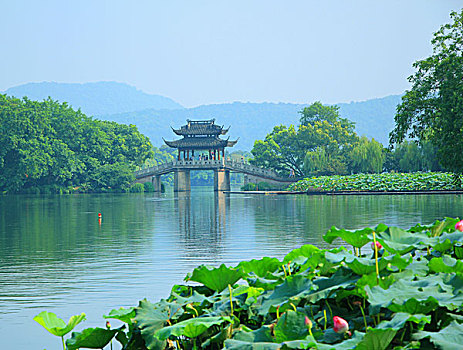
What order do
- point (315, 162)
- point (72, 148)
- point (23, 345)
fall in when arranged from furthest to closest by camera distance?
point (72, 148), point (315, 162), point (23, 345)

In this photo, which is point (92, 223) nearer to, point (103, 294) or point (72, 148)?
point (103, 294)

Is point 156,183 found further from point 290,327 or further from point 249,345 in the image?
point 249,345

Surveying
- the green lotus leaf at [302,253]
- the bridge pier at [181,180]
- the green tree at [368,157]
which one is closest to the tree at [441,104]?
the green lotus leaf at [302,253]

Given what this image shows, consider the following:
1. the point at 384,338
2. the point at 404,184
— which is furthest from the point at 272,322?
the point at 404,184

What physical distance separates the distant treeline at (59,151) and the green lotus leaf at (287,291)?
55.2 m

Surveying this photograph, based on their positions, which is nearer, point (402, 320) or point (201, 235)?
point (402, 320)

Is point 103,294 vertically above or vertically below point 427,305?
below

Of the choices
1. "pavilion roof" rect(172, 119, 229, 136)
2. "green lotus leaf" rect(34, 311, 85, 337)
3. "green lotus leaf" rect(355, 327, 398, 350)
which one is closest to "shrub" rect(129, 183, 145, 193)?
"pavilion roof" rect(172, 119, 229, 136)

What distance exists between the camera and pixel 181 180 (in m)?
61.4

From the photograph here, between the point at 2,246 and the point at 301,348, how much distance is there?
13.3m

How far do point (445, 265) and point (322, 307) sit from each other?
76cm

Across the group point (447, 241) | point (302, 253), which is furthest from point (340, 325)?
point (302, 253)

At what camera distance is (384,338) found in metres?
3.00

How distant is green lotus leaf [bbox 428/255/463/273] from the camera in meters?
3.74
